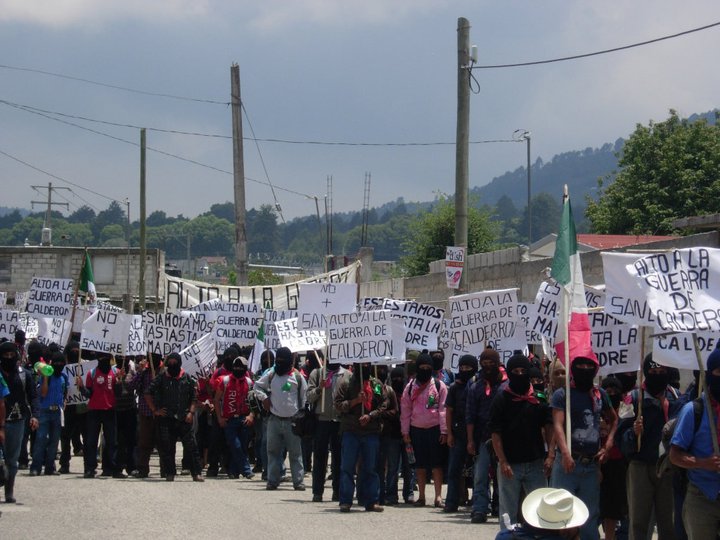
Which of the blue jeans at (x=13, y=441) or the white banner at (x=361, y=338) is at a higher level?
the white banner at (x=361, y=338)

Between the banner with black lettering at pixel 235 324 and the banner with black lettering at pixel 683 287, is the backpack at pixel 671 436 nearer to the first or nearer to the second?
the banner with black lettering at pixel 683 287

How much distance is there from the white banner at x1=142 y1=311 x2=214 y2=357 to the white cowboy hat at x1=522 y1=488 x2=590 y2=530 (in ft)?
39.2

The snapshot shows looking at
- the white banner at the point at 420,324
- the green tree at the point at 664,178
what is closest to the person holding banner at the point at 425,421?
the white banner at the point at 420,324

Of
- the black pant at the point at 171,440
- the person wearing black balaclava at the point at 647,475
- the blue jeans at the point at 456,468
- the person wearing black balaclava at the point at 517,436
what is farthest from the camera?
the black pant at the point at 171,440

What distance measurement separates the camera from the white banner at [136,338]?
1902 cm

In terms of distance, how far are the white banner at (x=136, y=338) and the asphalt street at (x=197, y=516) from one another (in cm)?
315

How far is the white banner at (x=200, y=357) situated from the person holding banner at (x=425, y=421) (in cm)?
471

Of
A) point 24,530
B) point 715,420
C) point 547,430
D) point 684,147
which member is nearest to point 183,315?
point 24,530

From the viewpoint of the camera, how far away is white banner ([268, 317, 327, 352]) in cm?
1791

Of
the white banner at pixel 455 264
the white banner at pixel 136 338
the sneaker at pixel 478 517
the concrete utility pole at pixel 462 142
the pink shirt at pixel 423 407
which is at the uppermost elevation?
the concrete utility pole at pixel 462 142

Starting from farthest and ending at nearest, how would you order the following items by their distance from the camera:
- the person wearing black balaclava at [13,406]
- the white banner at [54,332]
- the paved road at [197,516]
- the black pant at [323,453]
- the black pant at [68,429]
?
the white banner at [54,332], the black pant at [68,429], the black pant at [323,453], the person wearing black balaclava at [13,406], the paved road at [197,516]

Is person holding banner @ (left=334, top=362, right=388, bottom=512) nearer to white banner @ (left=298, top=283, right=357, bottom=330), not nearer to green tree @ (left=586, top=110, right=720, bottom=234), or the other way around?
white banner @ (left=298, top=283, right=357, bottom=330)

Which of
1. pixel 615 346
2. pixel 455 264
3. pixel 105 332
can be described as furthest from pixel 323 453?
pixel 455 264

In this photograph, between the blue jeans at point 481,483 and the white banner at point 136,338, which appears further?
the white banner at point 136,338
